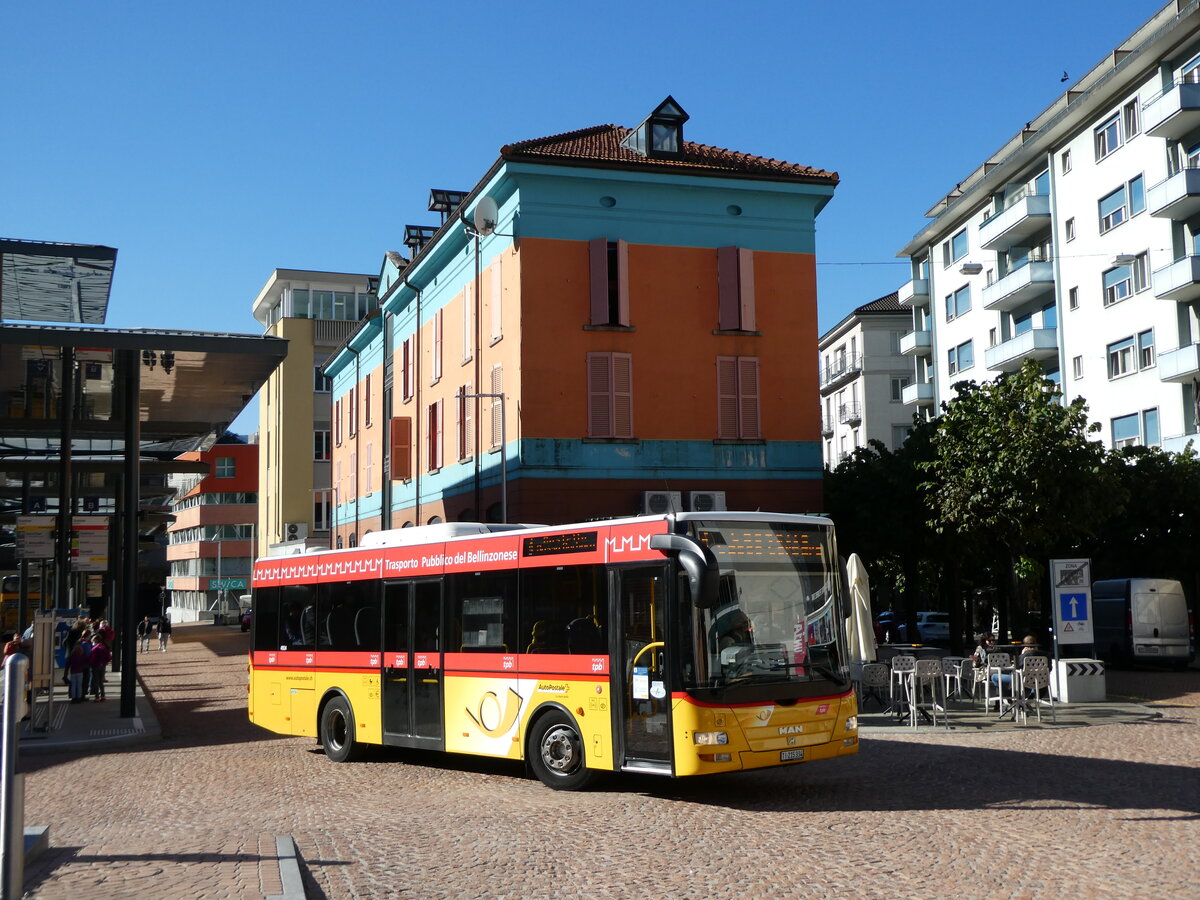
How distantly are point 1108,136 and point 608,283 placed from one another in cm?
2322

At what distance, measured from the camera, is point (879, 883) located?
834cm

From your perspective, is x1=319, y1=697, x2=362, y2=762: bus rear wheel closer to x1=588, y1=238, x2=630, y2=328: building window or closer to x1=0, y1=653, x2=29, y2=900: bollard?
x1=0, y1=653, x2=29, y2=900: bollard

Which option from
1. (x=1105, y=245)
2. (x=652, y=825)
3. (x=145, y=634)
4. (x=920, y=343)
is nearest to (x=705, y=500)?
(x=652, y=825)

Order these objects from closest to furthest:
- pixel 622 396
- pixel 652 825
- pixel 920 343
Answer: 1. pixel 652 825
2. pixel 622 396
3. pixel 920 343

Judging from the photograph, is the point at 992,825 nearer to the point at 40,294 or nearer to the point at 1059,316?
the point at 40,294

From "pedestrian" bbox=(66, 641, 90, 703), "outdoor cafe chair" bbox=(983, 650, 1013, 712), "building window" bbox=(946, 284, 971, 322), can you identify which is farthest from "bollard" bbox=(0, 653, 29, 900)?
"building window" bbox=(946, 284, 971, 322)

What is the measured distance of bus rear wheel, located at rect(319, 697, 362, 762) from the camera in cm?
1628

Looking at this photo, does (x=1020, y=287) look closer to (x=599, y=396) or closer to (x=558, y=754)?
(x=599, y=396)

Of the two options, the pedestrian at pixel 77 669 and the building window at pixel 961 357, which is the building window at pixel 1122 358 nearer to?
the building window at pixel 961 357

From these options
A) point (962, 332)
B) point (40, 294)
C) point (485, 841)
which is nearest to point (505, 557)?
point (485, 841)

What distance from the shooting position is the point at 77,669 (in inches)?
1036

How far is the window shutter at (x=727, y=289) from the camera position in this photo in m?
31.5

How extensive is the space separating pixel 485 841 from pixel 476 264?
24171 mm

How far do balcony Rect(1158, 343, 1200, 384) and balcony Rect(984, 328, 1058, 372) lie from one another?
7.31 meters
